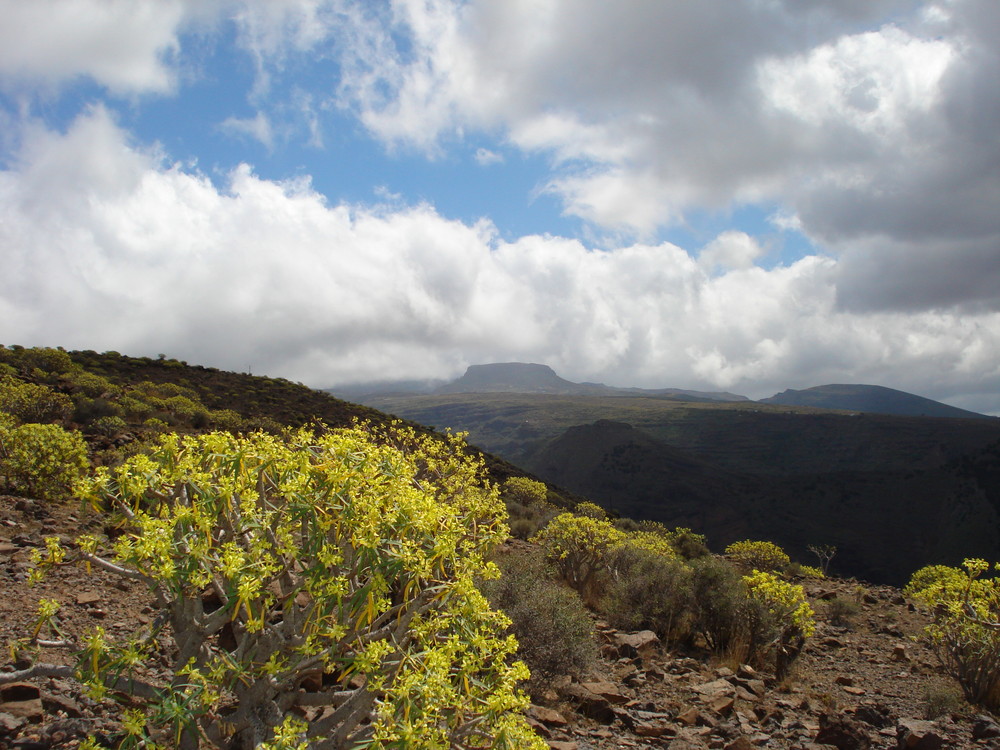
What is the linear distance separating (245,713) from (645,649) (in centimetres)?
674

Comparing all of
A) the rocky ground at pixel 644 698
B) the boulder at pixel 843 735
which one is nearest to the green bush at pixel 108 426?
the rocky ground at pixel 644 698

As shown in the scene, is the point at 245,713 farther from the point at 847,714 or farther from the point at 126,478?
the point at 847,714

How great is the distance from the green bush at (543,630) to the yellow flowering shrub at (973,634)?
5607 millimetres

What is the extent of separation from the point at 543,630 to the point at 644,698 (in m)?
1.54

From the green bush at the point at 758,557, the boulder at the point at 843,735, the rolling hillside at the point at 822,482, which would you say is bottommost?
the rolling hillside at the point at 822,482

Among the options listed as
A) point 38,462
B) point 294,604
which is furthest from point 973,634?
point 38,462

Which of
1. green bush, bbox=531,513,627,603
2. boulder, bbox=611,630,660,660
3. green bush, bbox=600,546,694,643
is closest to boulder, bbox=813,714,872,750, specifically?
boulder, bbox=611,630,660,660

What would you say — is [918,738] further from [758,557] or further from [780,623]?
[758,557]

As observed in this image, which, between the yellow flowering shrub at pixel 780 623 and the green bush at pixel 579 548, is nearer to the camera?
the yellow flowering shrub at pixel 780 623

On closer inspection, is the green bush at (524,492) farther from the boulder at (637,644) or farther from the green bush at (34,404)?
the green bush at (34,404)

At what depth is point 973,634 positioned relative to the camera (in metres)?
8.11

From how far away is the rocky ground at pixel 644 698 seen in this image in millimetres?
4207

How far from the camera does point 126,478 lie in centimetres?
361

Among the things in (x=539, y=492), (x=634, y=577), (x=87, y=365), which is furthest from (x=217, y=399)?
(x=634, y=577)
